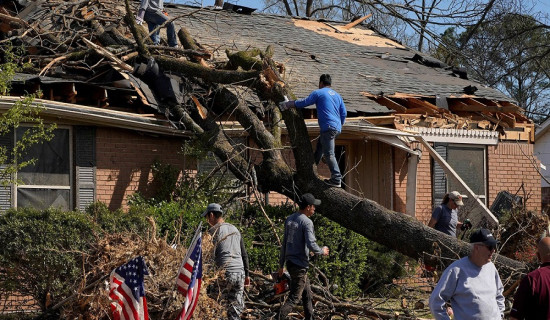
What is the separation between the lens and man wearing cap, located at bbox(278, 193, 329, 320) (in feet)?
35.0

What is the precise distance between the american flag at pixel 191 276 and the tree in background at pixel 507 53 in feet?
40.6

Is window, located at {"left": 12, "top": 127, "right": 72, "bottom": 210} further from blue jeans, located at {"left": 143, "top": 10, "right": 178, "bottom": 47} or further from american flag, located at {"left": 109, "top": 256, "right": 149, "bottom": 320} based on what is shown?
american flag, located at {"left": 109, "top": 256, "right": 149, "bottom": 320}

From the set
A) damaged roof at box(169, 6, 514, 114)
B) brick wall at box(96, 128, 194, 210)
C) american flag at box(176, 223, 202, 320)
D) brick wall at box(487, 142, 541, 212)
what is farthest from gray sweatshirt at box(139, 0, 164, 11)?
american flag at box(176, 223, 202, 320)

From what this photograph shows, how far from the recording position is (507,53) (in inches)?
1132

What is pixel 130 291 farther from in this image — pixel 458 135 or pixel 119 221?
pixel 458 135

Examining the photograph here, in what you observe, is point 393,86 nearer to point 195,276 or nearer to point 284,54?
point 284,54

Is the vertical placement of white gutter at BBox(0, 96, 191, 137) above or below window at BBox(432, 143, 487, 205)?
above

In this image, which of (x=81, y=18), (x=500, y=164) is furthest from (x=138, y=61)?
(x=500, y=164)

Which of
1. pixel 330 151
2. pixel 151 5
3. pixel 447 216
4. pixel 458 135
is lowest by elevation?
pixel 447 216

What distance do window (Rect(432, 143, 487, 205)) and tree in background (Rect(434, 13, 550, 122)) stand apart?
3512 mm

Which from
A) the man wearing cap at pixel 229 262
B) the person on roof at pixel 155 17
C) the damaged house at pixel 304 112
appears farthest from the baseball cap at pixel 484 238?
the person on roof at pixel 155 17

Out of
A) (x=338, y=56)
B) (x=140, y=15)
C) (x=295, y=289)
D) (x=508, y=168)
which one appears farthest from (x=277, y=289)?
(x=338, y=56)

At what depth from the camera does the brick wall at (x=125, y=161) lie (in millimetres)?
13953

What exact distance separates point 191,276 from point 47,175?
537cm
